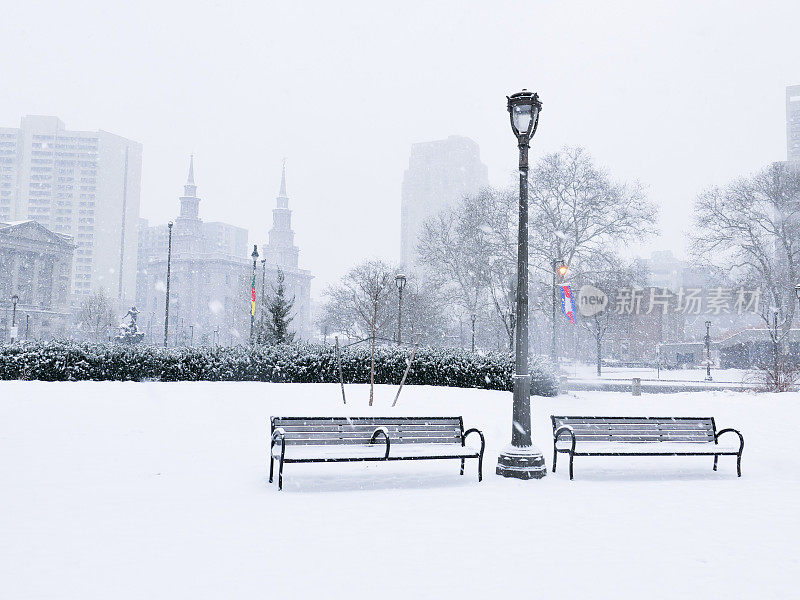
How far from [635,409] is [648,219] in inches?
886

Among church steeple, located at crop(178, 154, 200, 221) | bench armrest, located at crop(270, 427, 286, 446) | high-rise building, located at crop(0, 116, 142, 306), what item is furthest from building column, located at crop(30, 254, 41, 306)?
bench armrest, located at crop(270, 427, 286, 446)

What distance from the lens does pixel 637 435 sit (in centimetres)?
919

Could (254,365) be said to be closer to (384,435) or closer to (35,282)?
(384,435)

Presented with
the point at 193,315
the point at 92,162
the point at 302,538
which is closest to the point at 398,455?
the point at 302,538

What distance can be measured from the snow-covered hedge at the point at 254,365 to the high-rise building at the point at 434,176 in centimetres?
15328

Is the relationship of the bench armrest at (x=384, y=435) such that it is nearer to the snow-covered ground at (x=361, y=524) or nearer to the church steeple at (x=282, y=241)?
the snow-covered ground at (x=361, y=524)

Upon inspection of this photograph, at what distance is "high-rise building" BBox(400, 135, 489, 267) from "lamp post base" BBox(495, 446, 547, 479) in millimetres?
164396

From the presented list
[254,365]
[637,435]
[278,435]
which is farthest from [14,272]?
[637,435]

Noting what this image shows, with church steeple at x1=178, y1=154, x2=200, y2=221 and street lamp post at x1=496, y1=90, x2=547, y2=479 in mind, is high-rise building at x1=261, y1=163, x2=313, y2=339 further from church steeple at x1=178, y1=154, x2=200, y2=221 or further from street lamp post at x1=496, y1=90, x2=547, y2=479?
street lamp post at x1=496, y1=90, x2=547, y2=479

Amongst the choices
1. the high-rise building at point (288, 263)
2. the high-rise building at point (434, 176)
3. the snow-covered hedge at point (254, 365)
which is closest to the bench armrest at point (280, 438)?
the snow-covered hedge at point (254, 365)

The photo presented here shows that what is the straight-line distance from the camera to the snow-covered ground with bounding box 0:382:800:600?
15.1ft

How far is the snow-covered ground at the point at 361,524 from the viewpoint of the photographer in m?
4.59

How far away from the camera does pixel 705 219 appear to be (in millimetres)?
37469

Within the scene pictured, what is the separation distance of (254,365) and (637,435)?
12.0 m
